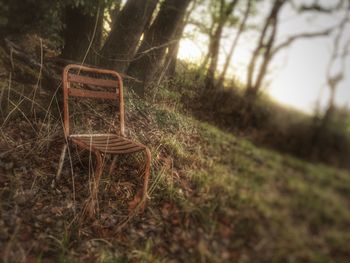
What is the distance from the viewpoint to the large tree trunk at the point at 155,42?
353cm

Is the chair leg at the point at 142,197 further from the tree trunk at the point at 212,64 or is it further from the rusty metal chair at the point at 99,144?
the tree trunk at the point at 212,64

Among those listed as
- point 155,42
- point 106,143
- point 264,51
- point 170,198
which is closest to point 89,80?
point 106,143

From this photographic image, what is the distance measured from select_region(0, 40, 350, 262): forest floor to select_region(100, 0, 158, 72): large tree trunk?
48cm

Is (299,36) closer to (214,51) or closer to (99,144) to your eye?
(214,51)

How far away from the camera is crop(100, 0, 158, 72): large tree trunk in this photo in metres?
3.70

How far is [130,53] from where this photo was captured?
12.3 feet

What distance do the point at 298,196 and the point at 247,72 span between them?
1.28m

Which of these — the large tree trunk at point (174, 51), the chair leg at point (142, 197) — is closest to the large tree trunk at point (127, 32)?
the large tree trunk at point (174, 51)

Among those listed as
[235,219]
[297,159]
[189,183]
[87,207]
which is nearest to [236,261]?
[235,219]

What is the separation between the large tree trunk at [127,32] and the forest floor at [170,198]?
19.0 inches

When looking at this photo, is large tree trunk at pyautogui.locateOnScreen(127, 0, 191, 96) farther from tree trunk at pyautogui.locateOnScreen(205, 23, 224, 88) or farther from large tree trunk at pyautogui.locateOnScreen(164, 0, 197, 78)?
tree trunk at pyautogui.locateOnScreen(205, 23, 224, 88)

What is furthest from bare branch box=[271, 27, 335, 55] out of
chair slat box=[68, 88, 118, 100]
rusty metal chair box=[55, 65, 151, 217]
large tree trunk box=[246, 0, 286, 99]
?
chair slat box=[68, 88, 118, 100]

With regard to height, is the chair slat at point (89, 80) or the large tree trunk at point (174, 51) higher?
the large tree trunk at point (174, 51)

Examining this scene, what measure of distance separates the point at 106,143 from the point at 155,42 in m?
1.27
